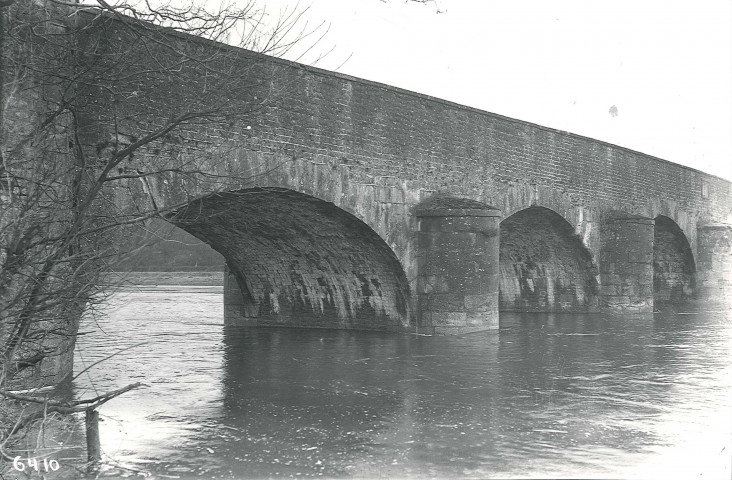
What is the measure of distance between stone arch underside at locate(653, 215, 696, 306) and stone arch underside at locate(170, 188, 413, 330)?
454 inches

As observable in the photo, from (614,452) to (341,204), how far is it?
6207mm

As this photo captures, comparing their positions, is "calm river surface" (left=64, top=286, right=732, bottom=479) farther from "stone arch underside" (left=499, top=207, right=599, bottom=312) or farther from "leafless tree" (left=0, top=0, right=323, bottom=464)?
"stone arch underside" (left=499, top=207, right=599, bottom=312)

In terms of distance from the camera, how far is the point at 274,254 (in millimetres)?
13289

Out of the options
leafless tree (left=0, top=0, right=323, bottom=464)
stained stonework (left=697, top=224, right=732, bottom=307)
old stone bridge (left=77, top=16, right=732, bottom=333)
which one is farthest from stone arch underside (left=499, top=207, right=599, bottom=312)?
leafless tree (left=0, top=0, right=323, bottom=464)

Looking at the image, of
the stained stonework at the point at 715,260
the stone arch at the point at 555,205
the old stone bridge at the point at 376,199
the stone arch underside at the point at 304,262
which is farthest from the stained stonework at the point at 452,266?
the stained stonework at the point at 715,260

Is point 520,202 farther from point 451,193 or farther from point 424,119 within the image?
point 424,119

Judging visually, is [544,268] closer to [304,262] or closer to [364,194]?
[304,262]

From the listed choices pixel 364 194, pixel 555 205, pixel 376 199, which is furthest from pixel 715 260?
pixel 364 194

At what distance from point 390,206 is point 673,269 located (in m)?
13.6

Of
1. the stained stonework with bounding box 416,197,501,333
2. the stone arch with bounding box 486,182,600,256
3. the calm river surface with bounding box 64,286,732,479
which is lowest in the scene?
the calm river surface with bounding box 64,286,732,479

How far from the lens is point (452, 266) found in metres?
12.3

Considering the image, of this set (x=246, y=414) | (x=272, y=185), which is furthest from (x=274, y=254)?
(x=246, y=414)

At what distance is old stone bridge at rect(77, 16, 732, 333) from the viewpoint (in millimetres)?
9430

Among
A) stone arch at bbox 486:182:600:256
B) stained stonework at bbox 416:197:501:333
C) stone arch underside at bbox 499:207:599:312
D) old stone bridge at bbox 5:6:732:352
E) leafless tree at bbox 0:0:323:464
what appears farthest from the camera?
stone arch underside at bbox 499:207:599:312
